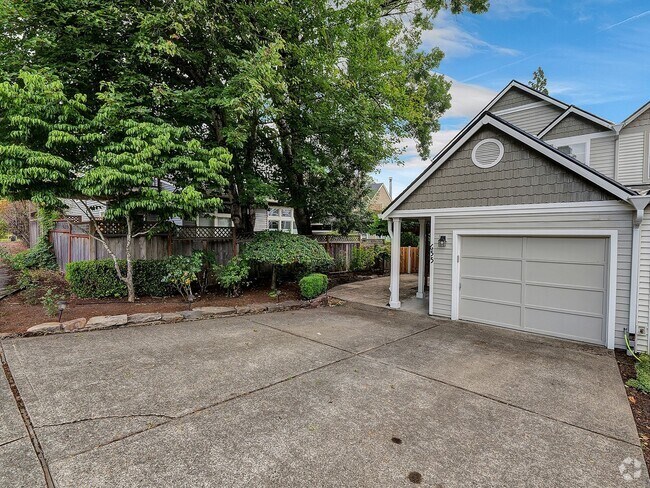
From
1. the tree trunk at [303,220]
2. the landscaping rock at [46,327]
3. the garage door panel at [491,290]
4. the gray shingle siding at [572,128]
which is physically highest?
the gray shingle siding at [572,128]

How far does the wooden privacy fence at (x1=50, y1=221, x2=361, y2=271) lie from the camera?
8.27m

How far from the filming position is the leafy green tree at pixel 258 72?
6.79 meters

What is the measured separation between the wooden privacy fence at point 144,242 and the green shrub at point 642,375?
8.84m

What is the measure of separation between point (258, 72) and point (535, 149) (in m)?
5.70

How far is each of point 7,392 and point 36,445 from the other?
1.35 m

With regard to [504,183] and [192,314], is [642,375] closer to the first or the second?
[504,183]

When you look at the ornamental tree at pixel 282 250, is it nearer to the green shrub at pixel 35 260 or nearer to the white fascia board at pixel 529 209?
the white fascia board at pixel 529 209

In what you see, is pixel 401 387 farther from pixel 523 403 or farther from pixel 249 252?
pixel 249 252

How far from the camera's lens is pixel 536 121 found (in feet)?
35.7

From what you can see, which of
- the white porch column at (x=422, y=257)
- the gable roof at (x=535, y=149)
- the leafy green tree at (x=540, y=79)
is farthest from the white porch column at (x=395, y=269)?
the leafy green tree at (x=540, y=79)

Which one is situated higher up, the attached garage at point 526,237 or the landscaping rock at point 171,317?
the attached garage at point 526,237

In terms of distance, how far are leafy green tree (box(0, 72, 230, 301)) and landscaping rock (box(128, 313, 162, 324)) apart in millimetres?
2101

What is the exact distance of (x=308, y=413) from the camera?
3297 millimetres

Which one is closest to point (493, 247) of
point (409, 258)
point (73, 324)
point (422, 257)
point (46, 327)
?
point (422, 257)
